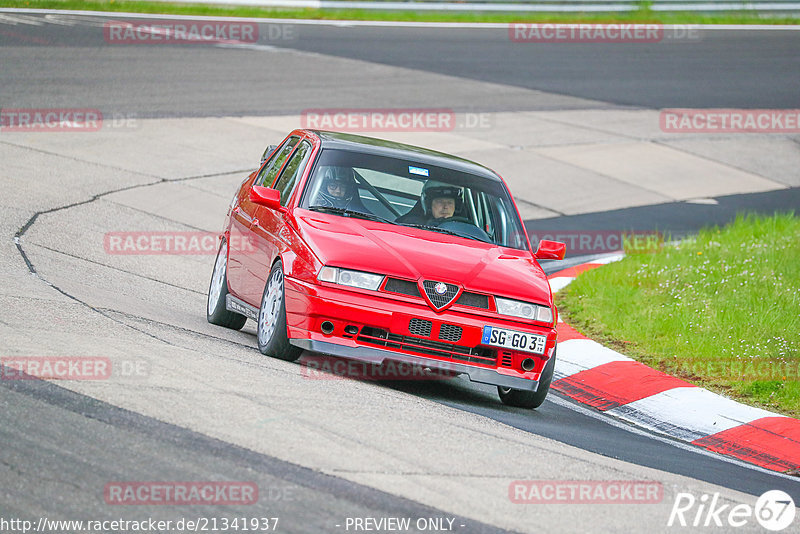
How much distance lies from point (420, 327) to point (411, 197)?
162cm

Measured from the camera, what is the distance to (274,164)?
9594mm

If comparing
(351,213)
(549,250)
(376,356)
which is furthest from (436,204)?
(376,356)

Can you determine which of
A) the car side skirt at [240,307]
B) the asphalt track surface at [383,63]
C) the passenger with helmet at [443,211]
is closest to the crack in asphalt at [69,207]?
the car side skirt at [240,307]

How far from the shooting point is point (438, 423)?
21.2 feet

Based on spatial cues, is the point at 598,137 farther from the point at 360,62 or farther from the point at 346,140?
the point at 346,140

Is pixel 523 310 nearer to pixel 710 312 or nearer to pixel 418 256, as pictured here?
pixel 418 256

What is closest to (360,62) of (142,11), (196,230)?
(142,11)

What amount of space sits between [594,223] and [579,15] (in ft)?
62.7

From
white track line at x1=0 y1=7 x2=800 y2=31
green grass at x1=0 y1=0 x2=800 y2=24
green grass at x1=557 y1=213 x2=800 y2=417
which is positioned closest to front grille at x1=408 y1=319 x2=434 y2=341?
green grass at x1=557 y1=213 x2=800 y2=417

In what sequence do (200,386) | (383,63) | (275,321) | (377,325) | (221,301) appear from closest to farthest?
(200,386) → (377,325) → (275,321) → (221,301) → (383,63)

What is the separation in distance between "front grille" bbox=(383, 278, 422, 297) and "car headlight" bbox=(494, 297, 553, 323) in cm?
54

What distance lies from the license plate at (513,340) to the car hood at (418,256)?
0.79 feet

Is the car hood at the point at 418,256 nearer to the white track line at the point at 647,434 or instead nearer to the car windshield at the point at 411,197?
the car windshield at the point at 411,197

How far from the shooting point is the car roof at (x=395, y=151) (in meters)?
8.72
